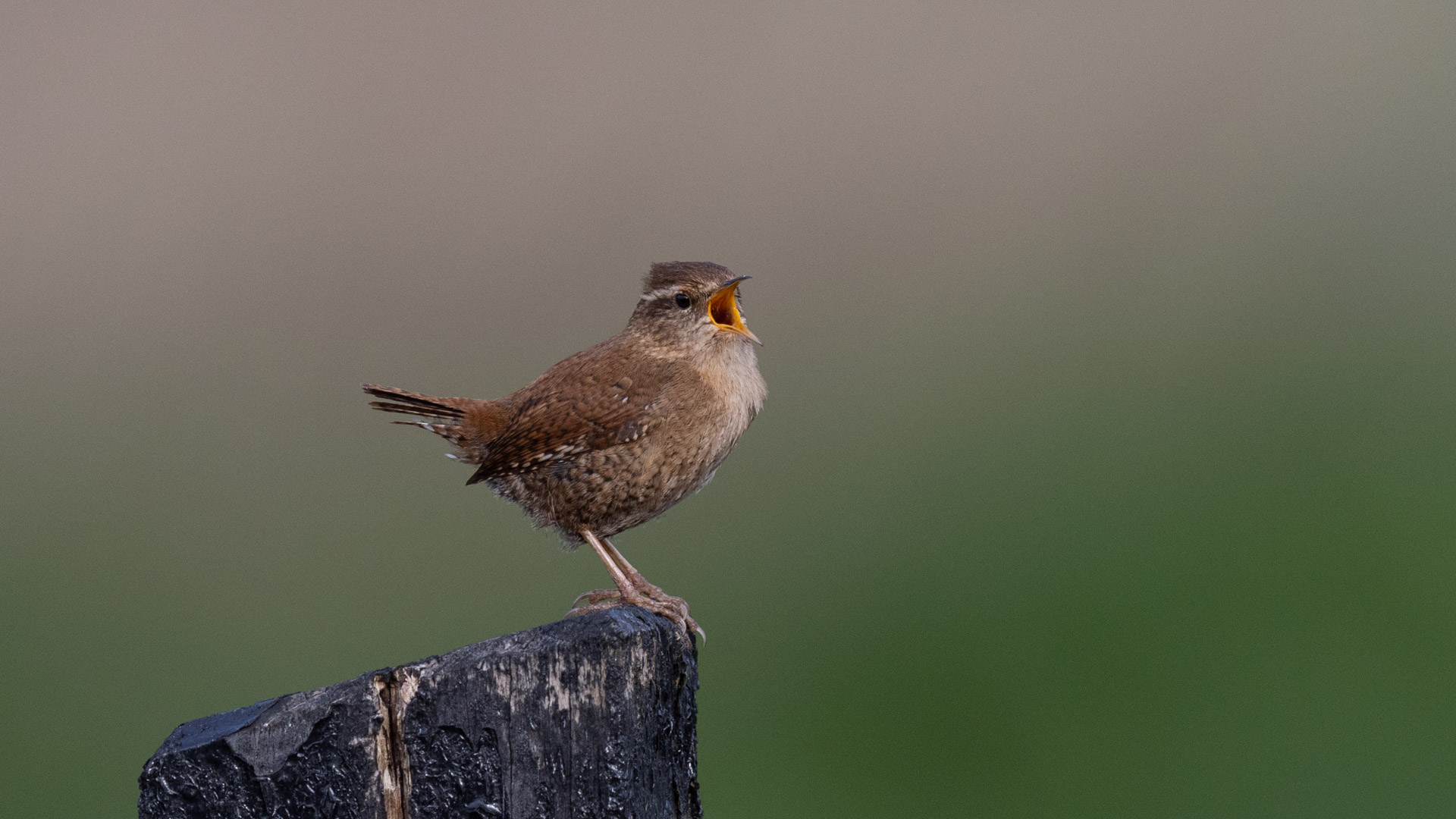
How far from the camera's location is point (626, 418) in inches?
147

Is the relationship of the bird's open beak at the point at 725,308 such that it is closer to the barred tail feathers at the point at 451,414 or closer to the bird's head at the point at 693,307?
the bird's head at the point at 693,307

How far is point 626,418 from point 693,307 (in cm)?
51

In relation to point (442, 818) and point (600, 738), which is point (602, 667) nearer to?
point (600, 738)

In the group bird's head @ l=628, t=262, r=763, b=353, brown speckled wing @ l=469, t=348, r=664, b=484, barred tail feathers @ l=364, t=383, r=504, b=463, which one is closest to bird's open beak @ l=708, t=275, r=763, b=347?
bird's head @ l=628, t=262, r=763, b=353

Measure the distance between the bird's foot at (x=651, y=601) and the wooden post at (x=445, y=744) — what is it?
789 mm

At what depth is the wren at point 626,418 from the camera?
147 inches

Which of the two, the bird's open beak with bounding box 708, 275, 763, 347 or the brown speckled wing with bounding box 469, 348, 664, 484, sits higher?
the bird's open beak with bounding box 708, 275, 763, 347

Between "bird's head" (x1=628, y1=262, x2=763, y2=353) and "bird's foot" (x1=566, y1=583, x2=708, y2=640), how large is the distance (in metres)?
0.81

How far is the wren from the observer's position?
3725mm

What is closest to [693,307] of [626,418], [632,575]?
[626,418]

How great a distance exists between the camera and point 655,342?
13.3 ft

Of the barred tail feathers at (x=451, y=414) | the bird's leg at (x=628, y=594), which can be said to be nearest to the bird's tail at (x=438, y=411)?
the barred tail feathers at (x=451, y=414)

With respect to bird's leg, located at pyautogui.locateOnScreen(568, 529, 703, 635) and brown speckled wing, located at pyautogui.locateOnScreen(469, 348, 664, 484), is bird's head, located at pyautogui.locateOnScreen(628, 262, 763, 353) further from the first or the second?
bird's leg, located at pyautogui.locateOnScreen(568, 529, 703, 635)

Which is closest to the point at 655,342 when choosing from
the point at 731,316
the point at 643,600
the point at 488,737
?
the point at 731,316
